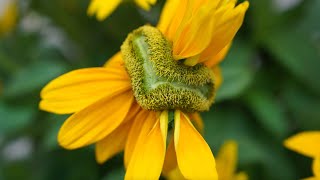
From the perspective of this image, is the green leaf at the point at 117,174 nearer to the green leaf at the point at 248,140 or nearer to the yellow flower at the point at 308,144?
the green leaf at the point at 248,140

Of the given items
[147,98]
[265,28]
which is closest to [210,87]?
[147,98]

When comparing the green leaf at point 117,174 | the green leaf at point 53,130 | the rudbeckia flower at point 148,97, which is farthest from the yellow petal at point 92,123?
the green leaf at point 53,130

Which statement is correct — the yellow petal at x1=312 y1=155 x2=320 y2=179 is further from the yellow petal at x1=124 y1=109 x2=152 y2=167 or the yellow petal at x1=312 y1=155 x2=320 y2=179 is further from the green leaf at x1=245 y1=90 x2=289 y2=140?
the green leaf at x1=245 y1=90 x2=289 y2=140

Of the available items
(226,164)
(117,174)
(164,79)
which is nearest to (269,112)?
(117,174)

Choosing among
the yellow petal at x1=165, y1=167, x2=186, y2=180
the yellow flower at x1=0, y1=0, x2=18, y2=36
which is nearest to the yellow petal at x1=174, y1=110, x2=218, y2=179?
the yellow petal at x1=165, y1=167, x2=186, y2=180

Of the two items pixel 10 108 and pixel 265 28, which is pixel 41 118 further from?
pixel 265 28

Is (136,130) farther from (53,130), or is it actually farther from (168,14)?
(53,130)

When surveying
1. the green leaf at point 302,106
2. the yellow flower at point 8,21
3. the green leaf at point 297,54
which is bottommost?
the green leaf at point 302,106
